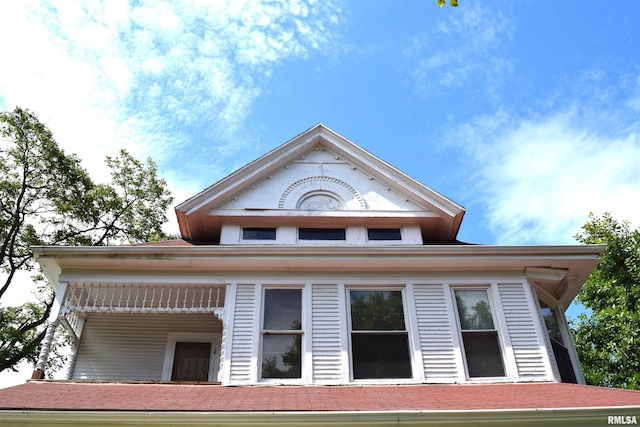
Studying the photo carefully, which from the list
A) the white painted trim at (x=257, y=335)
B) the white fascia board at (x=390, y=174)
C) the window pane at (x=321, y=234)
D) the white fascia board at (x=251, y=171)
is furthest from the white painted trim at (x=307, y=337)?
the white fascia board at (x=390, y=174)

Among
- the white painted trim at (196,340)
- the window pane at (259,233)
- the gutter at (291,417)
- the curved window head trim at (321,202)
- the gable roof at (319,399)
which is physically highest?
the curved window head trim at (321,202)

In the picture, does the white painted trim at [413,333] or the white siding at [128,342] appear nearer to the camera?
the white painted trim at [413,333]

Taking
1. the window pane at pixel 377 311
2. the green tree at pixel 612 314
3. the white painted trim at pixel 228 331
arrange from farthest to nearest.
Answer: the green tree at pixel 612 314 < the window pane at pixel 377 311 < the white painted trim at pixel 228 331

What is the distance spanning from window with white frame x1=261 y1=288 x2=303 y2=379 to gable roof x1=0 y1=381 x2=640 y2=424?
16.9 inches

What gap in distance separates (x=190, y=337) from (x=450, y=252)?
548 cm

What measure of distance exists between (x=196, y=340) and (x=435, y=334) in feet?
15.7

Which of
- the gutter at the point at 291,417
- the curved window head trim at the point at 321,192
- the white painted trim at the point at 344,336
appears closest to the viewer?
the gutter at the point at 291,417

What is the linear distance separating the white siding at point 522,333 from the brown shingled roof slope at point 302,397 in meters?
0.33

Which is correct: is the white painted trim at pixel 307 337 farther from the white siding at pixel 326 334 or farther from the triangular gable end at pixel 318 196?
the triangular gable end at pixel 318 196

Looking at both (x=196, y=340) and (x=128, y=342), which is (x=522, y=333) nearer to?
(x=196, y=340)

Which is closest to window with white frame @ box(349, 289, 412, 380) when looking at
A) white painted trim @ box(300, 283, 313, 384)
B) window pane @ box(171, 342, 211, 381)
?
white painted trim @ box(300, 283, 313, 384)

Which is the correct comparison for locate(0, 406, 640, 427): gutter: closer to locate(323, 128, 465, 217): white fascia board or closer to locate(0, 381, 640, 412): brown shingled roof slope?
locate(0, 381, 640, 412): brown shingled roof slope

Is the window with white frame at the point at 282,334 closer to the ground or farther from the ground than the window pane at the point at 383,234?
closer to the ground

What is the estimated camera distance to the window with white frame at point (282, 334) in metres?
8.37
